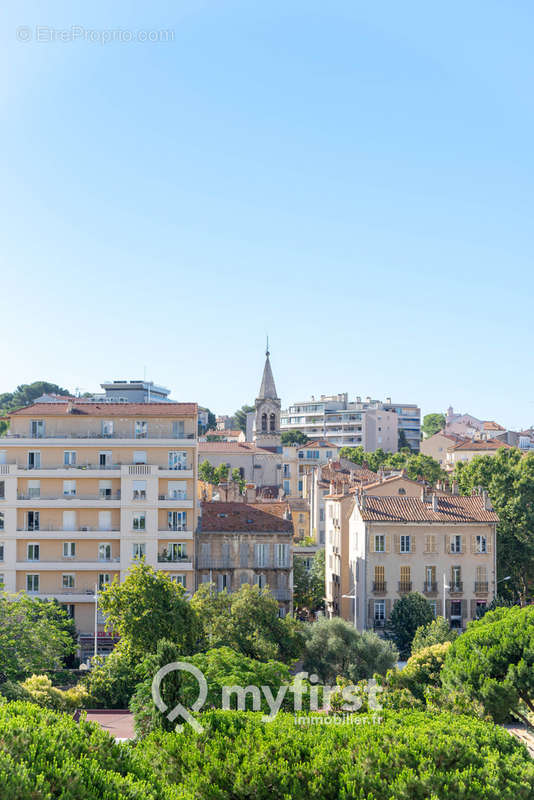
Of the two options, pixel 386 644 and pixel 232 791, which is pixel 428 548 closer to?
pixel 386 644

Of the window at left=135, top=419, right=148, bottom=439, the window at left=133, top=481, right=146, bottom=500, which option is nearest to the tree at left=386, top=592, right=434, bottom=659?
the window at left=133, top=481, right=146, bottom=500

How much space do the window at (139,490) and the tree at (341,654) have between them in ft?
45.3

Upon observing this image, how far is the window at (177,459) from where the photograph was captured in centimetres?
5091

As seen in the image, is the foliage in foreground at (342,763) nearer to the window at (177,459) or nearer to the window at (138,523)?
the window at (138,523)

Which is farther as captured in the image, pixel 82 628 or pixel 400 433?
pixel 400 433

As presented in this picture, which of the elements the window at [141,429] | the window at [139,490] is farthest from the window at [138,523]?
the window at [141,429]

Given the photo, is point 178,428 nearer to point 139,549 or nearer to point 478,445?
point 139,549

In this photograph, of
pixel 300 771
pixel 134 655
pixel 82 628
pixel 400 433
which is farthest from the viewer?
pixel 400 433

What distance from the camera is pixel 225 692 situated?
25.7 metres

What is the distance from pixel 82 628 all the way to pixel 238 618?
41.1 ft

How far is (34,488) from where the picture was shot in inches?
1977

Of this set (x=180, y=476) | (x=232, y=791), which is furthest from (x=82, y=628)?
(x=232, y=791)

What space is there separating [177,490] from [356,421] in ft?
345

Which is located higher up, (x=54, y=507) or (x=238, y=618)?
(x=54, y=507)
